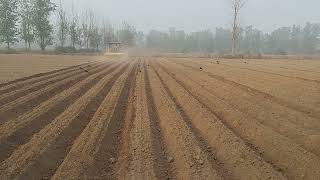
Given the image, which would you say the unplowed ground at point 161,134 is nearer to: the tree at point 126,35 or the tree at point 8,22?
the tree at point 8,22

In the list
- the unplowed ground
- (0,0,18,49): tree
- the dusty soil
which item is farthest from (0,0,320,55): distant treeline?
the unplowed ground

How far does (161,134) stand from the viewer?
30.7 feet

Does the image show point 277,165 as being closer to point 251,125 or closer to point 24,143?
point 251,125

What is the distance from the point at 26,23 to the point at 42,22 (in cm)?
320

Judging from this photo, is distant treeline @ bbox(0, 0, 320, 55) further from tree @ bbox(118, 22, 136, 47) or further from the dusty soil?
the dusty soil

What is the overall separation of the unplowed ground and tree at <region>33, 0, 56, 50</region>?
60.6 metres

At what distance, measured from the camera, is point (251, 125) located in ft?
32.1

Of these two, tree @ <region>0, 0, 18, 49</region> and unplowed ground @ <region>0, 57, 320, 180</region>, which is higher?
tree @ <region>0, 0, 18, 49</region>

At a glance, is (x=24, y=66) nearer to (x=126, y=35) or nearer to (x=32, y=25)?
(x=32, y=25)

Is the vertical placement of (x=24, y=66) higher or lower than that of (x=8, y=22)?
lower

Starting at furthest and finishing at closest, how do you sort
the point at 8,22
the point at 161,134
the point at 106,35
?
the point at 106,35 < the point at 8,22 < the point at 161,134

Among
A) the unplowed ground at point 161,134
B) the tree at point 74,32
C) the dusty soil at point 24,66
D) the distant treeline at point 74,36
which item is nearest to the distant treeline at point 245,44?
the distant treeline at point 74,36

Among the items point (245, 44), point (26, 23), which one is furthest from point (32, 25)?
point (245, 44)

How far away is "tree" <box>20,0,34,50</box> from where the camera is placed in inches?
2923
